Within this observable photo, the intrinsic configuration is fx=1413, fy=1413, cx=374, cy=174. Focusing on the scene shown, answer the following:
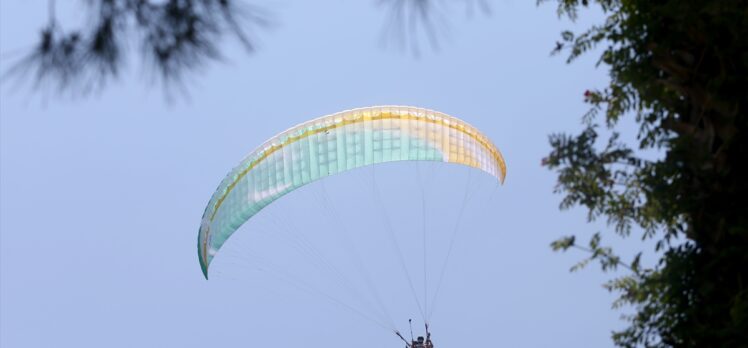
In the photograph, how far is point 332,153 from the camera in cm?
2089

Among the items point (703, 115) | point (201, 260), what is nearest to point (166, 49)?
point (703, 115)

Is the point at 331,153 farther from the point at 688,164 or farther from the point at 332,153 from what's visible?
the point at 688,164

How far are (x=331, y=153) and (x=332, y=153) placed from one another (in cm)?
1

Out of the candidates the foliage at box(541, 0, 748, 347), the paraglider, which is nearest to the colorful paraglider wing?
the paraglider

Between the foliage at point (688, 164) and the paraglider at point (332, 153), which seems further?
the paraglider at point (332, 153)

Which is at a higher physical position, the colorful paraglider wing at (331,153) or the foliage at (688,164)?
the colorful paraglider wing at (331,153)

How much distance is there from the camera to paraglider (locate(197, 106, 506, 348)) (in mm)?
20453

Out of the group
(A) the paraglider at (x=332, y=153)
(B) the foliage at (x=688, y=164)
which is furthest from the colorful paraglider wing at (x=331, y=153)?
(B) the foliage at (x=688, y=164)

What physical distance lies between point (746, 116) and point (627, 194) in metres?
1.19

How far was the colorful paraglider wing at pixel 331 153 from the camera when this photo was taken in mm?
20453

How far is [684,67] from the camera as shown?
966cm

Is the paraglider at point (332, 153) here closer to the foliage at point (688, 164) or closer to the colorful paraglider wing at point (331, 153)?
the colorful paraglider wing at point (331, 153)

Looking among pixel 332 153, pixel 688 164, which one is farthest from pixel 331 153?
pixel 688 164

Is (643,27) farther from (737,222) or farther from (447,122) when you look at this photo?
(447,122)
